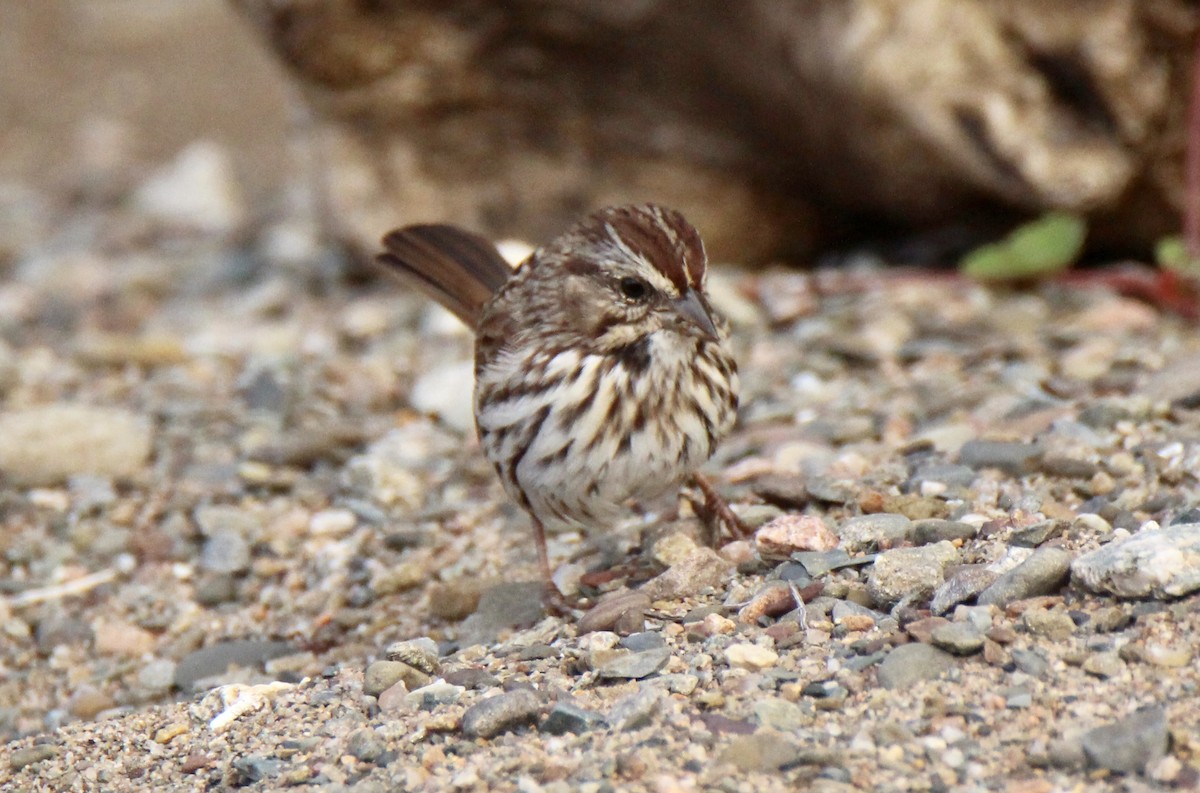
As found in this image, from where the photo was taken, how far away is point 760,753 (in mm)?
3012

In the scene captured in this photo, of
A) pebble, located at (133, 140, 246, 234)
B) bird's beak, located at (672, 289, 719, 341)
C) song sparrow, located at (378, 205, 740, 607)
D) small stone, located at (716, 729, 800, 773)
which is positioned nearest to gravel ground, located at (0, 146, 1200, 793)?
small stone, located at (716, 729, 800, 773)

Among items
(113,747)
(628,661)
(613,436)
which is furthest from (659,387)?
(113,747)

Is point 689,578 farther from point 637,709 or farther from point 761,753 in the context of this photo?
point 761,753

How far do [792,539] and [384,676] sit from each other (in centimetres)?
109

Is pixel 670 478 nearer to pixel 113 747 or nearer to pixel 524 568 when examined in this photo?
pixel 524 568

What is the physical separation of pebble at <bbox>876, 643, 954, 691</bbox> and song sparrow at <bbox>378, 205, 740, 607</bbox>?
101 centimetres

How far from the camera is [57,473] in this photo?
5.45m

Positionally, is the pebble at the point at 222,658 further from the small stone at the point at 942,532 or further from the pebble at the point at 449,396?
the small stone at the point at 942,532

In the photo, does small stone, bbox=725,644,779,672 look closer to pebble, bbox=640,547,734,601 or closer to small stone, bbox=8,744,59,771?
pebble, bbox=640,547,734,601

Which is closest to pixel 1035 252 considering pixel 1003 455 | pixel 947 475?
pixel 1003 455

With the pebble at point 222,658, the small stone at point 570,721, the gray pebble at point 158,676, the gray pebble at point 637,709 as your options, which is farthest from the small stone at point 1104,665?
the gray pebble at point 158,676

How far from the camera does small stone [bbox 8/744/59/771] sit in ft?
12.2

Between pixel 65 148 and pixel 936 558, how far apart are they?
839 centimetres

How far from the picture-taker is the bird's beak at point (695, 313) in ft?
12.9
